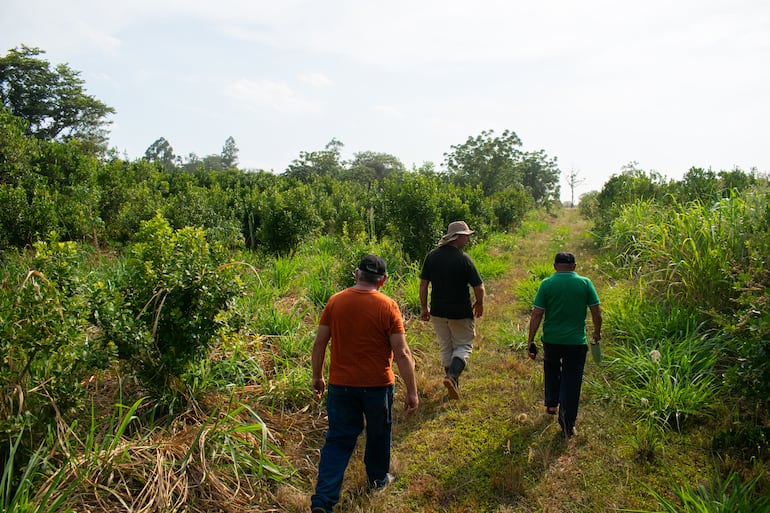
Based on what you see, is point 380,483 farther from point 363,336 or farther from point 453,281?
point 453,281

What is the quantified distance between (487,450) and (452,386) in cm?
77

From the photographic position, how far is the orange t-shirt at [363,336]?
318cm

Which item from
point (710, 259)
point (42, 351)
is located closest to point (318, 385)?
point (42, 351)

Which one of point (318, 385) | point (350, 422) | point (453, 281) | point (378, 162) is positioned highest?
point (378, 162)

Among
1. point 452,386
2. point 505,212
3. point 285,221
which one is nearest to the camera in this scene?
point 452,386

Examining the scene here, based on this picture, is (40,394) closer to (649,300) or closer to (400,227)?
(649,300)

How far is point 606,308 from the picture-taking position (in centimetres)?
666

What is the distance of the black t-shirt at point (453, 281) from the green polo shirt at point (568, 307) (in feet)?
3.04

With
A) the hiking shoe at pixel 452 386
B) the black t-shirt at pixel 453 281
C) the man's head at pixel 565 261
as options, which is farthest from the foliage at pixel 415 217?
the man's head at pixel 565 261

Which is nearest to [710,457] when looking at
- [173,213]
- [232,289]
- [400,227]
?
[232,289]

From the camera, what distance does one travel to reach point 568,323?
3.91m

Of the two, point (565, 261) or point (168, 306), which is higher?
point (565, 261)

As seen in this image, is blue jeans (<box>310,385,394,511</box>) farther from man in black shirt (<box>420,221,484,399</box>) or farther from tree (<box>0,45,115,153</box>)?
tree (<box>0,45,115,153</box>)

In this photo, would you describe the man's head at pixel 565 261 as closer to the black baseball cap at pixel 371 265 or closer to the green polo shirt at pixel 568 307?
the green polo shirt at pixel 568 307
